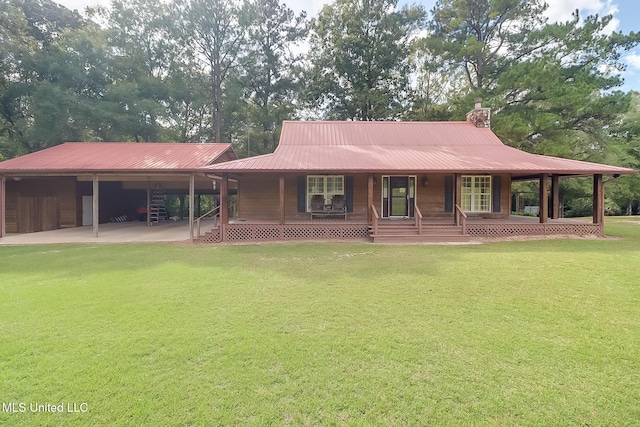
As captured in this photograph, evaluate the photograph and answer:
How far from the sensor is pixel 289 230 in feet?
39.3

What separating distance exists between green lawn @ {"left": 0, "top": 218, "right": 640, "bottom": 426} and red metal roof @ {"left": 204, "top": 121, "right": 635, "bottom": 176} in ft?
18.1

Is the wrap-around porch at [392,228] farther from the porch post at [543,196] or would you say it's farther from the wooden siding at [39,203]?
the wooden siding at [39,203]

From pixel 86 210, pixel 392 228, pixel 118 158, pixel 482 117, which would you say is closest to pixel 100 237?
pixel 118 158

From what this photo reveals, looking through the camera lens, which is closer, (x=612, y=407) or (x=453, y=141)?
(x=612, y=407)

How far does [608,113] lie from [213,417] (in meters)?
24.0

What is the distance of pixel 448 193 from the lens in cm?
1365

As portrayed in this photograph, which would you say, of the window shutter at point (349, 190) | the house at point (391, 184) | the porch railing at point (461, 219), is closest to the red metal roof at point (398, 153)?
the house at point (391, 184)

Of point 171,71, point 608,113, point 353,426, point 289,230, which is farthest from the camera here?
point 171,71

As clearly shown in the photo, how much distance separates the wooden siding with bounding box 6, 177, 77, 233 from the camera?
16.2 metres

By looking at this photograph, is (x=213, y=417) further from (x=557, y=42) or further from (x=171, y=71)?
(x=171, y=71)

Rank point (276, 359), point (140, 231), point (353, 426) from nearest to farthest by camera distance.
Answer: point (353, 426) → point (276, 359) → point (140, 231)

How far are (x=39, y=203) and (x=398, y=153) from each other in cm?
1775

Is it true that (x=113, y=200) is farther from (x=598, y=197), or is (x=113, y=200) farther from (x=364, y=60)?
(x=598, y=197)

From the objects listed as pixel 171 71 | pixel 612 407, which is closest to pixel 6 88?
pixel 171 71
